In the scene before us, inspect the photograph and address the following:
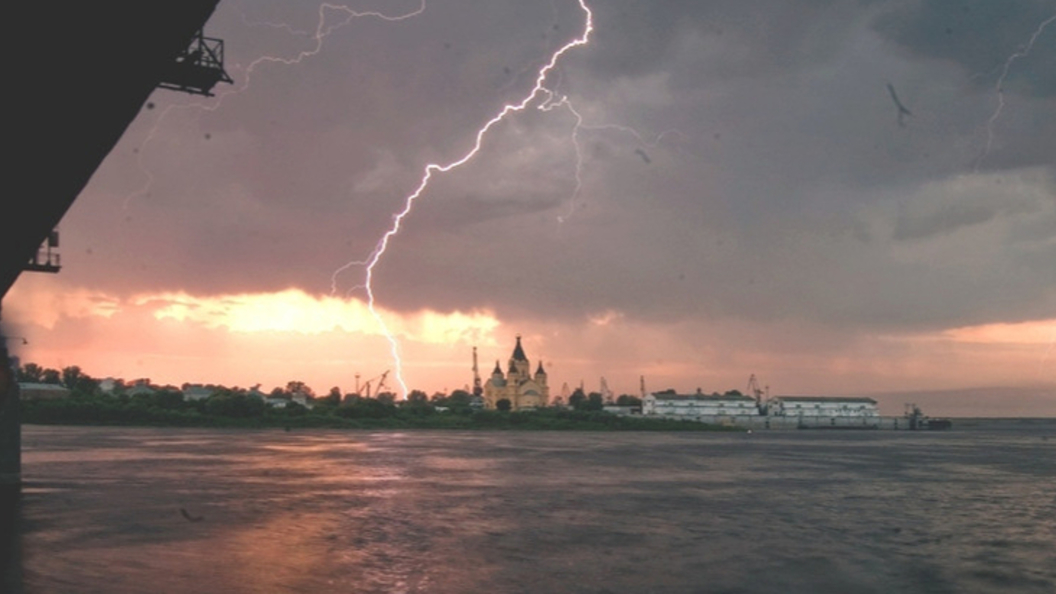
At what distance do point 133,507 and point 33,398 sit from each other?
188 m

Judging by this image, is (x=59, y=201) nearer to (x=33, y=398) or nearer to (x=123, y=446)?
(x=123, y=446)

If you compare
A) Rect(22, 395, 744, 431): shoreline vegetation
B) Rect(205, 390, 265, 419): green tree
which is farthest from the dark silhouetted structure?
Rect(205, 390, 265, 419): green tree

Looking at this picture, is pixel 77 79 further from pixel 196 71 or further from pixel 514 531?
pixel 514 531

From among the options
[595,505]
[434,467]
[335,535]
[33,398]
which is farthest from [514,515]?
[33,398]

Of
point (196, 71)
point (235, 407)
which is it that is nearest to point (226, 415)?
point (235, 407)

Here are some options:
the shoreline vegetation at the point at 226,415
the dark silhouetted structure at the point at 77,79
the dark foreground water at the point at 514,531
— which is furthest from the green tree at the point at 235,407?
the dark silhouetted structure at the point at 77,79

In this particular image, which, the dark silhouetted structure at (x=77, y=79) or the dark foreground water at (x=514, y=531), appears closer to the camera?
the dark silhouetted structure at (x=77, y=79)

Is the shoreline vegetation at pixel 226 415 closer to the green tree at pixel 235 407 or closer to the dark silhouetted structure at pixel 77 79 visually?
the green tree at pixel 235 407

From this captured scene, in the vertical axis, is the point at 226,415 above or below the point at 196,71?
below

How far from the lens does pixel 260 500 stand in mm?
41125

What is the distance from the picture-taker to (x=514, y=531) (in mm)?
32844

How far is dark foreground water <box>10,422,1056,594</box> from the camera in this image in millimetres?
24031

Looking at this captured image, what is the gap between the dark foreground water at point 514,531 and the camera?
24.0 metres

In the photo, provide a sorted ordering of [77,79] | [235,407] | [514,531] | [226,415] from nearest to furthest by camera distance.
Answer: [77,79]
[514,531]
[226,415]
[235,407]
